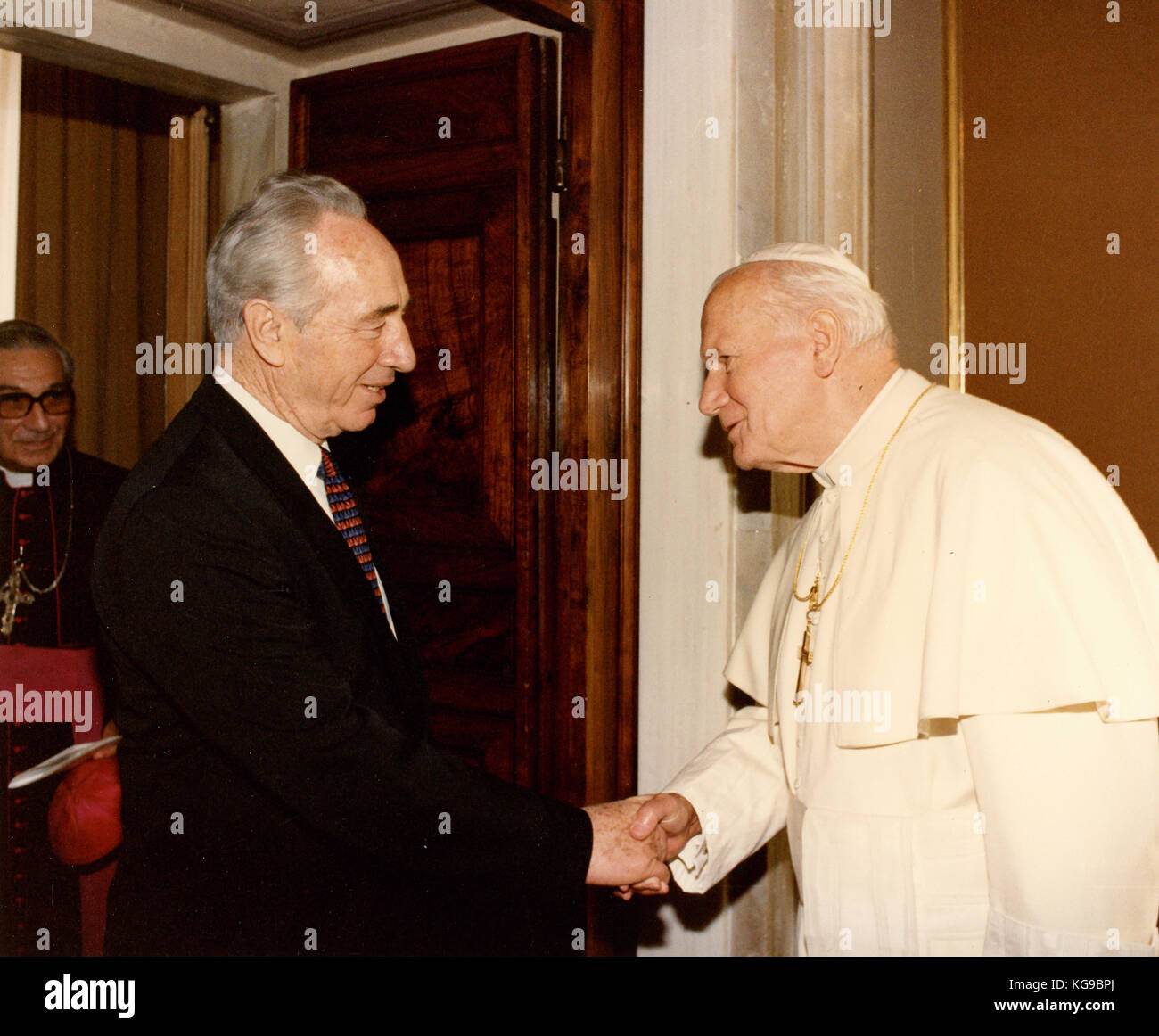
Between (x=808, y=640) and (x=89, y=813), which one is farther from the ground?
(x=808, y=640)

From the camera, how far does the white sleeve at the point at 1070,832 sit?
160cm

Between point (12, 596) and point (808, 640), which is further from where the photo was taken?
point (12, 596)

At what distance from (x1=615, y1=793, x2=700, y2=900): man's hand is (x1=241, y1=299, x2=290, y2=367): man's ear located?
3.82 ft

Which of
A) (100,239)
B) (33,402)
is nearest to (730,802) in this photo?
(33,402)

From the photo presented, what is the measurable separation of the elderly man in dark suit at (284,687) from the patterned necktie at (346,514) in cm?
6

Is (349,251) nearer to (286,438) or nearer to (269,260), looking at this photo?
(269,260)

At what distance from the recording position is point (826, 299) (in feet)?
6.66

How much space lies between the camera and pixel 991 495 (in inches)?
70.9

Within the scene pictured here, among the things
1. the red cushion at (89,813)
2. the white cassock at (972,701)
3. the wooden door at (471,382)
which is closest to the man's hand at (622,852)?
the white cassock at (972,701)

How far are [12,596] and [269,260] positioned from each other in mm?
2108

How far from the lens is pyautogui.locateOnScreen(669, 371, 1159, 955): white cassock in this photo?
1621mm

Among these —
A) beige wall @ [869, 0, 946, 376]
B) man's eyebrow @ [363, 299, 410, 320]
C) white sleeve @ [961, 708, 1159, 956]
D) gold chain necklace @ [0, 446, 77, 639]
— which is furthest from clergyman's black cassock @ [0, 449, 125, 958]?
white sleeve @ [961, 708, 1159, 956]

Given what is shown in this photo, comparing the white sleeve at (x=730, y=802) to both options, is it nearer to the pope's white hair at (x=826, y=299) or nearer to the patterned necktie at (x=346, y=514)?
the patterned necktie at (x=346, y=514)

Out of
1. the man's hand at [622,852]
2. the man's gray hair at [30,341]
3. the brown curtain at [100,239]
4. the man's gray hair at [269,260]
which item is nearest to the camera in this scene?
the man's gray hair at [269,260]
